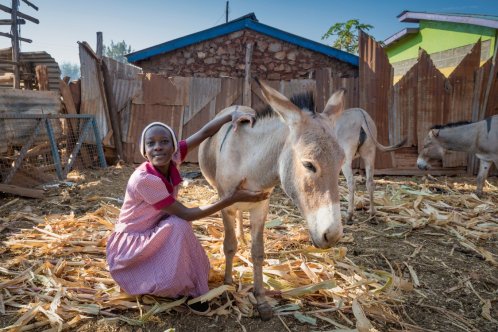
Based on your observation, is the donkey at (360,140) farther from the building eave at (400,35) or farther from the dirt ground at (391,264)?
the building eave at (400,35)

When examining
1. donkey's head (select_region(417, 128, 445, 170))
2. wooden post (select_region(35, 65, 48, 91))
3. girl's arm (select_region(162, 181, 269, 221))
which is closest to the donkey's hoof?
girl's arm (select_region(162, 181, 269, 221))

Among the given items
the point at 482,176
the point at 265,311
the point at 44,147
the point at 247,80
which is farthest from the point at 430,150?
the point at 44,147

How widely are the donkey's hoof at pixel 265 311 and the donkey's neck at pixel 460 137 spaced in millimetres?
6949

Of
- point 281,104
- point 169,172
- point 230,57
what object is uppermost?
point 230,57

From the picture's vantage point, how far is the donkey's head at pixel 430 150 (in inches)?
309

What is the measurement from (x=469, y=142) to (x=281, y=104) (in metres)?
7.29

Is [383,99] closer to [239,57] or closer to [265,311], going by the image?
[239,57]

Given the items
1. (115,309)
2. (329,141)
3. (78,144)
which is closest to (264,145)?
(329,141)

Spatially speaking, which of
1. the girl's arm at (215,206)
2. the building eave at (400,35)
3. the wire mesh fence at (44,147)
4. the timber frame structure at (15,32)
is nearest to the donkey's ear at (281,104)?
the girl's arm at (215,206)

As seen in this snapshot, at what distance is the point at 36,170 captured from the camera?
21.2 ft

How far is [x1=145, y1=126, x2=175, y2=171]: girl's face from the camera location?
8.57ft

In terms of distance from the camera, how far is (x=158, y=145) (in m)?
2.61

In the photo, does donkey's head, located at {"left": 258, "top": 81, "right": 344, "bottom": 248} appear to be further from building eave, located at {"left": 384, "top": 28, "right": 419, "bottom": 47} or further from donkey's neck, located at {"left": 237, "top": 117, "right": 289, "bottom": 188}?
building eave, located at {"left": 384, "top": 28, "right": 419, "bottom": 47}

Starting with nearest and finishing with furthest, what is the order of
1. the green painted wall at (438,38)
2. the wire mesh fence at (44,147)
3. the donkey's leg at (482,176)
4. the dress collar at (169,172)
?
the dress collar at (169,172) → the wire mesh fence at (44,147) → the donkey's leg at (482,176) → the green painted wall at (438,38)
